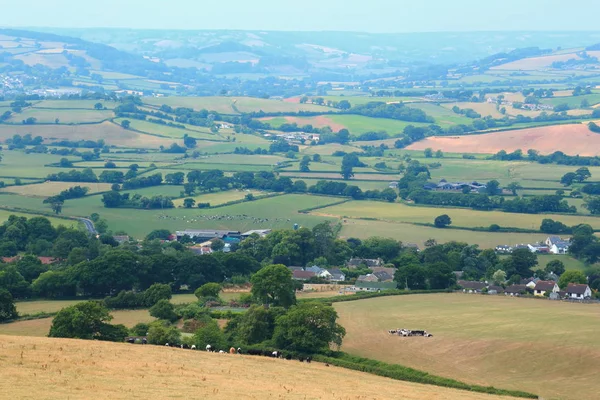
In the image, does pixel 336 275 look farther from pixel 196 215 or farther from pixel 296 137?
pixel 296 137

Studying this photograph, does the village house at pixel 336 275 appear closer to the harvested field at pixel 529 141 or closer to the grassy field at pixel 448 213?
the grassy field at pixel 448 213

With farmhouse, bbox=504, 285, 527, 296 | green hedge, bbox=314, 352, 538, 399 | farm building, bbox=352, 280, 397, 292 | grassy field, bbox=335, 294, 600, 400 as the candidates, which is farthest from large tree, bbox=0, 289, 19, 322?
farmhouse, bbox=504, 285, 527, 296

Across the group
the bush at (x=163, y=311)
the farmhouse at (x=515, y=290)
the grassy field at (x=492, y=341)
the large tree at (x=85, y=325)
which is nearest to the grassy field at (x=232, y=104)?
the farmhouse at (x=515, y=290)

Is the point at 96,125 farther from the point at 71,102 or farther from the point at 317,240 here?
the point at 317,240

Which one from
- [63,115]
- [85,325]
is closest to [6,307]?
[85,325]

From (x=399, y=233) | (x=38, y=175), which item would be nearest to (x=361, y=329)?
(x=399, y=233)

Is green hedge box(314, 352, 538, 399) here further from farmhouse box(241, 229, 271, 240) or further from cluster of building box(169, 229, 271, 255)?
farmhouse box(241, 229, 271, 240)
